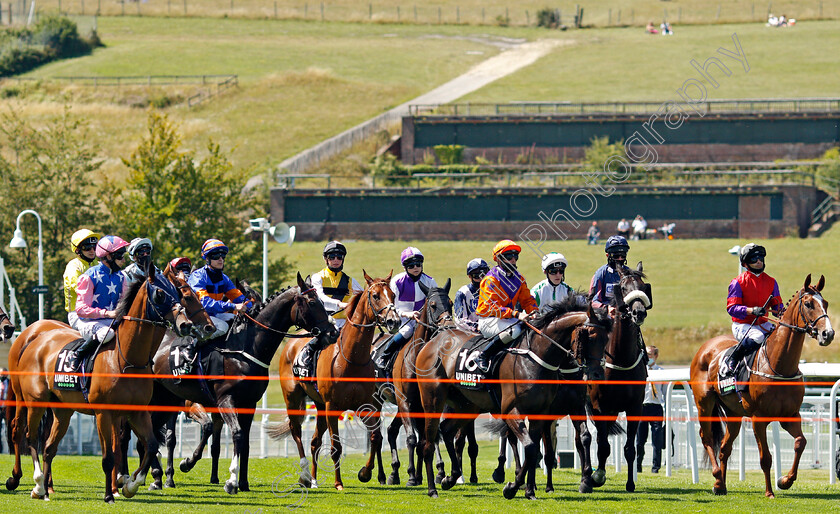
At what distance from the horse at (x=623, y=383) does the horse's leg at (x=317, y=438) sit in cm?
364

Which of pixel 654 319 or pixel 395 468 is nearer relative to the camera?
pixel 395 468

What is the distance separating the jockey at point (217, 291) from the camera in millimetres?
17172

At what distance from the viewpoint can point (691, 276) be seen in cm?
5350

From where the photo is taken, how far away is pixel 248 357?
1666 centimetres

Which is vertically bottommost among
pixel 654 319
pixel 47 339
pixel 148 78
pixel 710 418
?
pixel 654 319

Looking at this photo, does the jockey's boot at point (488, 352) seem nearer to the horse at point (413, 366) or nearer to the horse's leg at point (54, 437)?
the horse at point (413, 366)

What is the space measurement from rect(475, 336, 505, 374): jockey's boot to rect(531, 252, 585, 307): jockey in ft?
4.75

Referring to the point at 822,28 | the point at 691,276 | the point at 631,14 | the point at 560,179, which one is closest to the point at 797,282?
the point at 691,276

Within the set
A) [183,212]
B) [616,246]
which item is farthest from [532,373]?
[183,212]

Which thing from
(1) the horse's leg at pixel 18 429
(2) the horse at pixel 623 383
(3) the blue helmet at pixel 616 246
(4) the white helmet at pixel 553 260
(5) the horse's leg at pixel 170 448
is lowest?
(5) the horse's leg at pixel 170 448

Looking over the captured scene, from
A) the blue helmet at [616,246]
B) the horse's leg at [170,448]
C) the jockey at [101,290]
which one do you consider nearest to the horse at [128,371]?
the jockey at [101,290]

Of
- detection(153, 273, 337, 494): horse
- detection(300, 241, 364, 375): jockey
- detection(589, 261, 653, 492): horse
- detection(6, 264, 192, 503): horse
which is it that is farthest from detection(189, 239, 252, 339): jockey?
detection(589, 261, 653, 492): horse

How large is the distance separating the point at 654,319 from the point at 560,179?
1742 cm

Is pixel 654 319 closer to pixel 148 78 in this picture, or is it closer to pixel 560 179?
pixel 560 179
